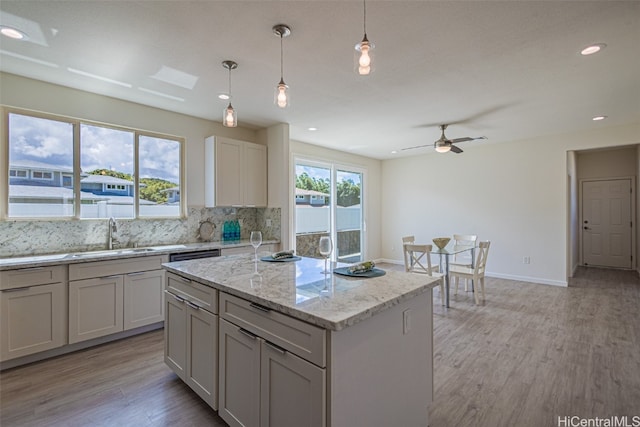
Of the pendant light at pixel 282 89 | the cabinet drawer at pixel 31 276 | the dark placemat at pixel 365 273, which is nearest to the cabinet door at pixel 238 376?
the dark placemat at pixel 365 273

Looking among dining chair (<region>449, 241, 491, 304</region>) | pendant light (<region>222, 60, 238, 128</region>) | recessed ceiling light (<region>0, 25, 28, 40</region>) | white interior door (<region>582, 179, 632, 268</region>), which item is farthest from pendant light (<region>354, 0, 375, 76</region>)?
white interior door (<region>582, 179, 632, 268</region>)

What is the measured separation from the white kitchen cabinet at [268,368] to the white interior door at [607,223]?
28.4 feet

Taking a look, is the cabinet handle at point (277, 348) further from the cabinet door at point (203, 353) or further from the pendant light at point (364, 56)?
the pendant light at point (364, 56)

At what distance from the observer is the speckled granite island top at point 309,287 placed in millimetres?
1296

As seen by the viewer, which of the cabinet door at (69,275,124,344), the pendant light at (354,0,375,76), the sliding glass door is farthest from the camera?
the sliding glass door

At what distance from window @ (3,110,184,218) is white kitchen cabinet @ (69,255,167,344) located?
30.3 inches

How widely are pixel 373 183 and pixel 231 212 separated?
4056mm

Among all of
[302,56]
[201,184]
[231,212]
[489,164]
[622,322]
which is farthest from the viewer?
[489,164]

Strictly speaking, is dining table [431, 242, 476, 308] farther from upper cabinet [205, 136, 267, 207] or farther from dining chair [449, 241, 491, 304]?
upper cabinet [205, 136, 267, 207]

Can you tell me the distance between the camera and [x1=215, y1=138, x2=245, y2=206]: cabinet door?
4.14 metres

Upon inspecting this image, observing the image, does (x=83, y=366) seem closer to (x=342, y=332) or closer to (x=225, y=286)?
(x=225, y=286)

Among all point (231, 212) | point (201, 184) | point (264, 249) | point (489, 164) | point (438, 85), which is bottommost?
point (264, 249)

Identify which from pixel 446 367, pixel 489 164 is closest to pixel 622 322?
pixel 446 367

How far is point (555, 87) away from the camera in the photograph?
3184 millimetres
